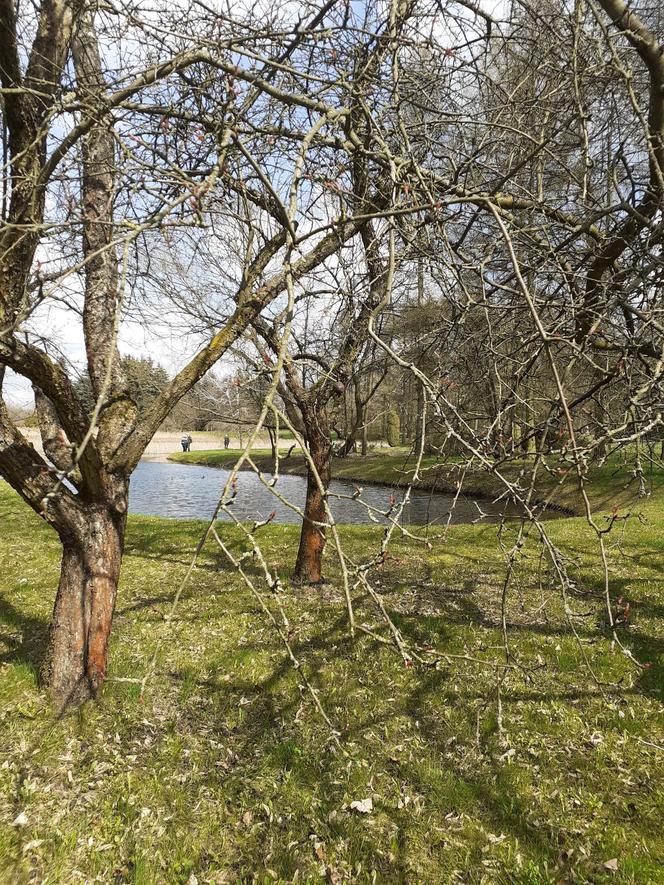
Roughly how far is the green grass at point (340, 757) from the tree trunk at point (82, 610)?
24cm

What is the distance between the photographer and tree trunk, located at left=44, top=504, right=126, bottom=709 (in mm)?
4258

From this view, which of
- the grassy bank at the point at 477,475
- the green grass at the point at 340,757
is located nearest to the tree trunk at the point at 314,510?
the grassy bank at the point at 477,475

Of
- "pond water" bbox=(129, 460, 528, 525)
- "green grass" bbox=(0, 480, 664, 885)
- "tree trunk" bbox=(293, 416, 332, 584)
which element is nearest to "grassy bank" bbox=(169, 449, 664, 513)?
"tree trunk" bbox=(293, 416, 332, 584)

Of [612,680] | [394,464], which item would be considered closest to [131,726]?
[612,680]

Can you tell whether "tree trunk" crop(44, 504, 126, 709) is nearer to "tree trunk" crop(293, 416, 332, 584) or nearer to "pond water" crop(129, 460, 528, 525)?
"tree trunk" crop(293, 416, 332, 584)

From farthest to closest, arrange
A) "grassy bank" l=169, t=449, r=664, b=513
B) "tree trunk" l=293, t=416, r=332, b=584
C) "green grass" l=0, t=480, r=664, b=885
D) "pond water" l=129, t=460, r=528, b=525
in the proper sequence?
"pond water" l=129, t=460, r=528, b=525
"tree trunk" l=293, t=416, r=332, b=584
"grassy bank" l=169, t=449, r=664, b=513
"green grass" l=0, t=480, r=664, b=885

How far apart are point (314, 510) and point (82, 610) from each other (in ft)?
10.6

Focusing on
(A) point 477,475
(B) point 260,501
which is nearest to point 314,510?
(A) point 477,475

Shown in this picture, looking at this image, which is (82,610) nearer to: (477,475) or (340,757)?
(340,757)

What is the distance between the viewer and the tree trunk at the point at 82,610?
4258 mm

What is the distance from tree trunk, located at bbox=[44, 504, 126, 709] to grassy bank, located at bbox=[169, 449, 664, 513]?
171 centimetres

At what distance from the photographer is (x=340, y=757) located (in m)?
3.93

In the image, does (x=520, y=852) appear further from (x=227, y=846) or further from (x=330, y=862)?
(x=227, y=846)

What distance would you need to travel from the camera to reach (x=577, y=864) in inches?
119
